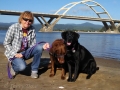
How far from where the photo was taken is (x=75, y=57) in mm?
4477

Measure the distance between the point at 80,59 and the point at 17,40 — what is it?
135 centimetres

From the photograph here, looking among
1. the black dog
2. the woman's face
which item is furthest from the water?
the woman's face

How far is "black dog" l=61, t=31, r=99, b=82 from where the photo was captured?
14.5ft

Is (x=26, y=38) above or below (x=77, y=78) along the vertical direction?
above

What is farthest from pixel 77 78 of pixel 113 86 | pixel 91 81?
pixel 113 86

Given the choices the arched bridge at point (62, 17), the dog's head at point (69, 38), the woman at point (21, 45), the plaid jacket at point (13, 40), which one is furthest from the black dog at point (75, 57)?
the arched bridge at point (62, 17)

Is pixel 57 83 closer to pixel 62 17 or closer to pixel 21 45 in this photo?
pixel 21 45

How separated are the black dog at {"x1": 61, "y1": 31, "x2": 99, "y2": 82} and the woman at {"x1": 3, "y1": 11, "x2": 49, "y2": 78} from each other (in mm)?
448

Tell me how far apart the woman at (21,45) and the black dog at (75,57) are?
0.45 meters

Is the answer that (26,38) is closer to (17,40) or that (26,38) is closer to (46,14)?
(17,40)

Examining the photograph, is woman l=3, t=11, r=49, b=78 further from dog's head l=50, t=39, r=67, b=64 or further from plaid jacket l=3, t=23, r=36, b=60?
dog's head l=50, t=39, r=67, b=64

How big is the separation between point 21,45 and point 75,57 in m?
1.15

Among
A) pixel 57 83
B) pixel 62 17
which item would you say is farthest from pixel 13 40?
pixel 62 17

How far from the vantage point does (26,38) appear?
4598 millimetres
